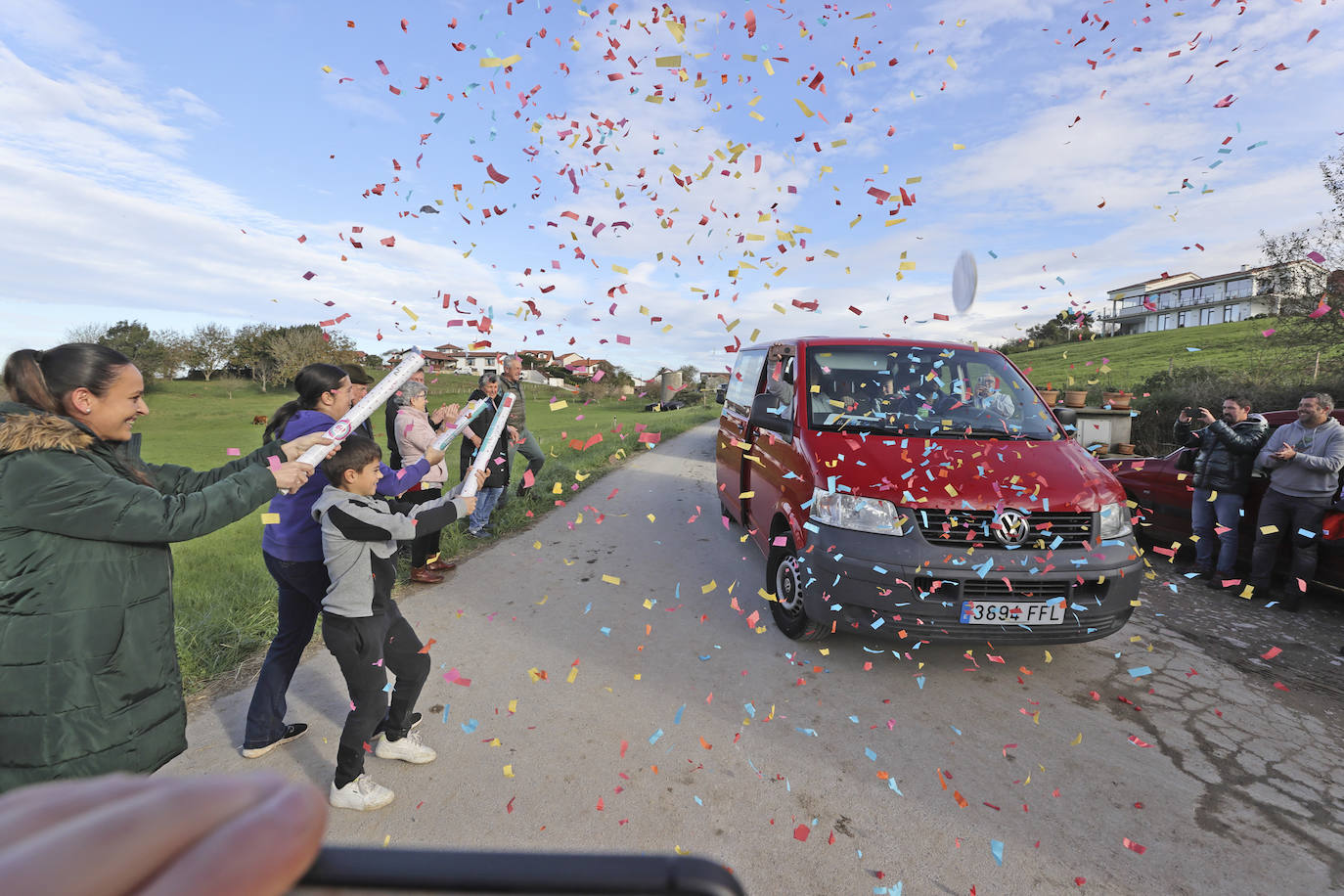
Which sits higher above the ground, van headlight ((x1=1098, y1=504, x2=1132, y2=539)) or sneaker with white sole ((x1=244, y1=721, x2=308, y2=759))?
van headlight ((x1=1098, y1=504, x2=1132, y2=539))

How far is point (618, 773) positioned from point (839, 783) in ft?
3.49

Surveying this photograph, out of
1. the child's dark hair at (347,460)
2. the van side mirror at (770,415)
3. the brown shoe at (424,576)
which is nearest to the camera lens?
the child's dark hair at (347,460)

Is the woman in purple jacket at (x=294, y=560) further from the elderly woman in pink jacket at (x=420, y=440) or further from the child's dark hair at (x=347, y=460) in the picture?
the elderly woman in pink jacket at (x=420, y=440)

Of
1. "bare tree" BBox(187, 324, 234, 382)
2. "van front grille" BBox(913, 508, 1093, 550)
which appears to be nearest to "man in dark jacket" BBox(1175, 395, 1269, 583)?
"van front grille" BBox(913, 508, 1093, 550)

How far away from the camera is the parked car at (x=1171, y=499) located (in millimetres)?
5961

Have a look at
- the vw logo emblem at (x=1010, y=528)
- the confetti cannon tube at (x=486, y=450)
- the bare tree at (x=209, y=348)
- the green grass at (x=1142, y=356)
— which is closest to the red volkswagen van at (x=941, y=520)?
the vw logo emblem at (x=1010, y=528)

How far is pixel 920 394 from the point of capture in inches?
202

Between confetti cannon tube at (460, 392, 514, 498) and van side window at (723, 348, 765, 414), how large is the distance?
12.1ft

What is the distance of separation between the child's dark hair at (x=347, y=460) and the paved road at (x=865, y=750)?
1.48 metres

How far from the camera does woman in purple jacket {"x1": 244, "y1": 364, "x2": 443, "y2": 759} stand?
10.4ft

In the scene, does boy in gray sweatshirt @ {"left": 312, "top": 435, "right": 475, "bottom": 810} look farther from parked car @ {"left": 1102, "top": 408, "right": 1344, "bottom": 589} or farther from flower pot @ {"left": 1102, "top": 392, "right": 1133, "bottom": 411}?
flower pot @ {"left": 1102, "top": 392, "right": 1133, "bottom": 411}

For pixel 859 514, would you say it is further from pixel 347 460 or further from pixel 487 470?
pixel 487 470

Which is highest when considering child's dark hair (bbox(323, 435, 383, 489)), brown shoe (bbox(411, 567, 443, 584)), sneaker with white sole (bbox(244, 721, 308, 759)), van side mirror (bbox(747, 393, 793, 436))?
van side mirror (bbox(747, 393, 793, 436))

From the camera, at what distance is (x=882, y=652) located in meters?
4.47
